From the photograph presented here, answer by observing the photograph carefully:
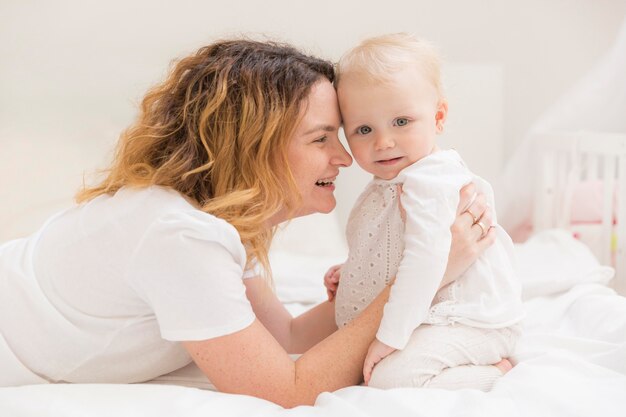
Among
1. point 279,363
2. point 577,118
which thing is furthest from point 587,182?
point 279,363

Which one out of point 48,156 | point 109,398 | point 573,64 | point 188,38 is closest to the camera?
point 109,398

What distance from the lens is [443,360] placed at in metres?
1.22

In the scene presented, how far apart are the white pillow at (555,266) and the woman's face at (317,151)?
50 centimetres

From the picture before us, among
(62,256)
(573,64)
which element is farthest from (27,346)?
(573,64)

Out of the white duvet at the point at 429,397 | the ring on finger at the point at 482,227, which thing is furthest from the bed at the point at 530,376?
the ring on finger at the point at 482,227

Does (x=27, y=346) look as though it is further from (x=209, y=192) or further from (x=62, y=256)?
(x=209, y=192)

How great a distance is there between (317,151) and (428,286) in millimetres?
338

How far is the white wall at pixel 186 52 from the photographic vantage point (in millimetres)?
2518

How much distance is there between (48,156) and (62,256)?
135 centimetres

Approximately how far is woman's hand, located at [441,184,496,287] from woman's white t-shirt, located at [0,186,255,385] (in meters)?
0.37

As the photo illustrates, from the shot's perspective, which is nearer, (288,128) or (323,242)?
(288,128)

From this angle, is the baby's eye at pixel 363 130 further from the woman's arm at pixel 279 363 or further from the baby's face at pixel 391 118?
the woman's arm at pixel 279 363

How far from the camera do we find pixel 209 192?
1.30 meters

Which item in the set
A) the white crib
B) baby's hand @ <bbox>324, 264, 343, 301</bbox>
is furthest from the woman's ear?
the white crib
